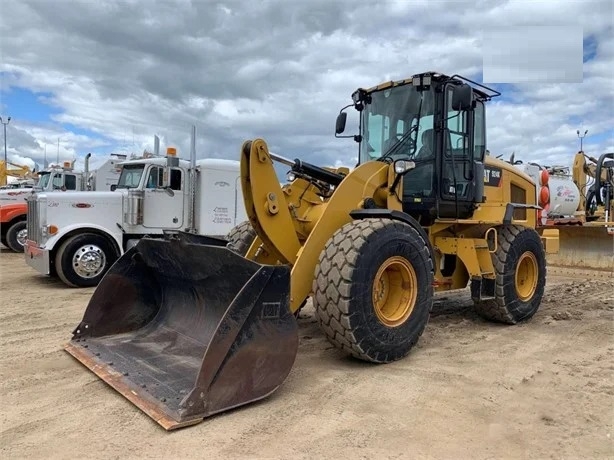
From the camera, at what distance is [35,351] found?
466 centimetres

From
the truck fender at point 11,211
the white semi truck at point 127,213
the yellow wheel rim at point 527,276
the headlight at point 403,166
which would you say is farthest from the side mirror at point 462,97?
the truck fender at point 11,211

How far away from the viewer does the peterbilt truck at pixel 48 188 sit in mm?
13633

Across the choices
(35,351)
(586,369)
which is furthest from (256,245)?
(586,369)

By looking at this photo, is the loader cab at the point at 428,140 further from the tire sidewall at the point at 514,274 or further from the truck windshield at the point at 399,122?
the tire sidewall at the point at 514,274

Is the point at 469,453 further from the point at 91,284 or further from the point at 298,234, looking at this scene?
the point at 91,284

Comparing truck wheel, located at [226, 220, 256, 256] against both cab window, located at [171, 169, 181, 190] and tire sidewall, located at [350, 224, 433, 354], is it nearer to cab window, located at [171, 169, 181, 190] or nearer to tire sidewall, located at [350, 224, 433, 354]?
tire sidewall, located at [350, 224, 433, 354]

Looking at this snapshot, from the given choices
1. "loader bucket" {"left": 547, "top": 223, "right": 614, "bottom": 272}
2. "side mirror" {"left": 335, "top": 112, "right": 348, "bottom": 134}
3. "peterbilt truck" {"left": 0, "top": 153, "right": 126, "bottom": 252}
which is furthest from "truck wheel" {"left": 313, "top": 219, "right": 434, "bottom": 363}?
"peterbilt truck" {"left": 0, "top": 153, "right": 126, "bottom": 252}

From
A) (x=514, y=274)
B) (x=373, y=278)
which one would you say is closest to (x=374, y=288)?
(x=373, y=278)

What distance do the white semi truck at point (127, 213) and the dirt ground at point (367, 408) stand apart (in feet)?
11.2

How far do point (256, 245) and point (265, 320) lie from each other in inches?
68.2

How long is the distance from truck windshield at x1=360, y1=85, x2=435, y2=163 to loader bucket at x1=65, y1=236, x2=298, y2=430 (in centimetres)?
240

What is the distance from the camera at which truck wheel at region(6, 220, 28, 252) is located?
13719 millimetres

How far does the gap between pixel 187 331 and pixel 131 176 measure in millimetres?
6140

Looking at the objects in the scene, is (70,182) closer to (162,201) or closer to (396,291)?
(162,201)
